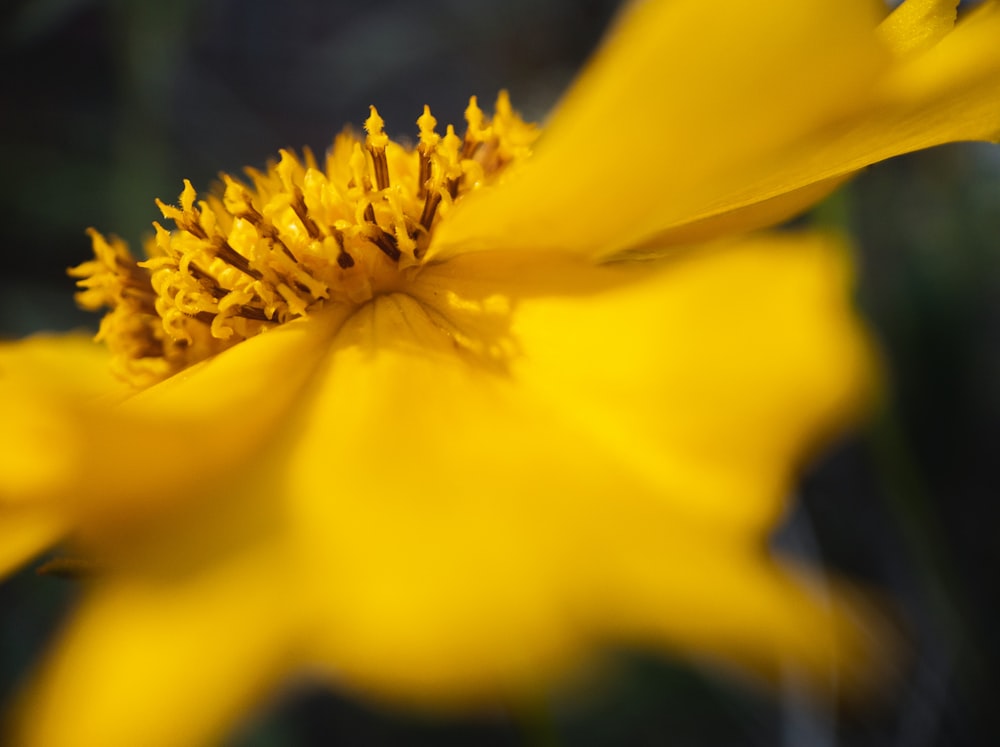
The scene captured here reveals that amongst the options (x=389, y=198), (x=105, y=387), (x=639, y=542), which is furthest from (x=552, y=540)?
(x=105, y=387)

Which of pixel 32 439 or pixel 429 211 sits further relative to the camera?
pixel 429 211

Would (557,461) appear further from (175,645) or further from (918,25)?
(918,25)

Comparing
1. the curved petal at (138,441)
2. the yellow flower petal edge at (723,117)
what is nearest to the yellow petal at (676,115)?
the yellow flower petal edge at (723,117)

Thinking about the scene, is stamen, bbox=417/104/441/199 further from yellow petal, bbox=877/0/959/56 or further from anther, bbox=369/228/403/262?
yellow petal, bbox=877/0/959/56

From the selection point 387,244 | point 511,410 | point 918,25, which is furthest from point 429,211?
point 918,25

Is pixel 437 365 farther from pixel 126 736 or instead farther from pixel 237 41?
pixel 237 41

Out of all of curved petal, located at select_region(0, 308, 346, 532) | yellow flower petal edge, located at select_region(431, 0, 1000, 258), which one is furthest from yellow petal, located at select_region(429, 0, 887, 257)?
curved petal, located at select_region(0, 308, 346, 532)

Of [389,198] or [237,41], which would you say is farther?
[237,41]
